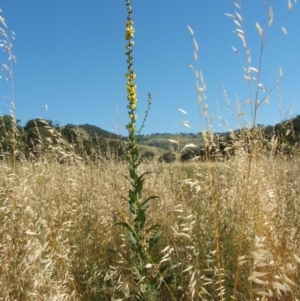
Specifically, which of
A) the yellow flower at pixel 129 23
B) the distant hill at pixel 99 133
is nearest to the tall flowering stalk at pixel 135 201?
the yellow flower at pixel 129 23

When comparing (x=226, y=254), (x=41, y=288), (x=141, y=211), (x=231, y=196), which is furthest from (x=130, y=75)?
(x=41, y=288)

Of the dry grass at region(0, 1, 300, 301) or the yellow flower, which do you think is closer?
the dry grass at region(0, 1, 300, 301)

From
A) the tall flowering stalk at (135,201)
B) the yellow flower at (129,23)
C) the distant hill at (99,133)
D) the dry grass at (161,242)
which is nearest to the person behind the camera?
the dry grass at (161,242)

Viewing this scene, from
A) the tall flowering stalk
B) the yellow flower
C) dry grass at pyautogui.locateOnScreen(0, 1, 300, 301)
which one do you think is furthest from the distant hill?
the yellow flower

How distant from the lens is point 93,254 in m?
3.08

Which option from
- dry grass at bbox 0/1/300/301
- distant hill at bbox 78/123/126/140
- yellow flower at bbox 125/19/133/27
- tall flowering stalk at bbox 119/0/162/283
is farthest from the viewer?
distant hill at bbox 78/123/126/140

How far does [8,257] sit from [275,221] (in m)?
1.76

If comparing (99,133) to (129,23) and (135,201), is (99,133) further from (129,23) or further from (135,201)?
(135,201)

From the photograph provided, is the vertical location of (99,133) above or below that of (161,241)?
above

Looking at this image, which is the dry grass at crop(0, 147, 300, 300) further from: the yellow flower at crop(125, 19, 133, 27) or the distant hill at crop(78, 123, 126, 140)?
the yellow flower at crop(125, 19, 133, 27)

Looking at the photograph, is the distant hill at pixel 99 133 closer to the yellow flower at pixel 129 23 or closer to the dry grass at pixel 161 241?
the dry grass at pixel 161 241

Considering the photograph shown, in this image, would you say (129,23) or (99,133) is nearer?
(129,23)

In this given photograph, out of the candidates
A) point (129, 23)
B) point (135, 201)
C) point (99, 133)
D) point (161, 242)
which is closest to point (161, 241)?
point (161, 242)

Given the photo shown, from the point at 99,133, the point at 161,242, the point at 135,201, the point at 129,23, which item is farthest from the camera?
the point at 99,133
